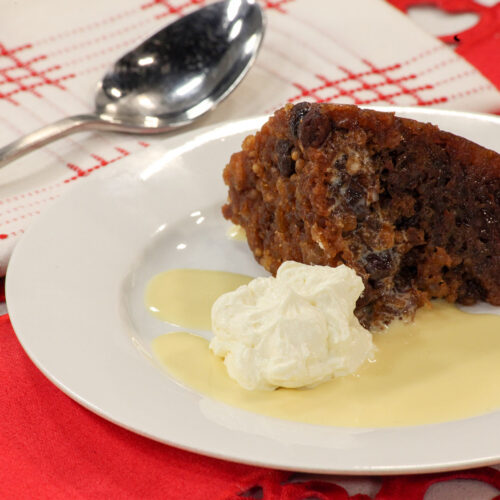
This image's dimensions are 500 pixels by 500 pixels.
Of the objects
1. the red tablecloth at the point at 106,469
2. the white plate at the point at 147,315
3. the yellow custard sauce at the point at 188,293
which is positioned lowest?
the yellow custard sauce at the point at 188,293

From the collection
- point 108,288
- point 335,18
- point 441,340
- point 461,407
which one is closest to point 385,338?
point 441,340

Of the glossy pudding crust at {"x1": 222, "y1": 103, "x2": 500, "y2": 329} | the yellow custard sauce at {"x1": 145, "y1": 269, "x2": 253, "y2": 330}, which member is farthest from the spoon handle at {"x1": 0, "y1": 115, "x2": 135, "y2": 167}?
the glossy pudding crust at {"x1": 222, "y1": 103, "x2": 500, "y2": 329}

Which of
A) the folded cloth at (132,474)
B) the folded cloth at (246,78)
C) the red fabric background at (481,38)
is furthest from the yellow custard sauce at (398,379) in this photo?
the red fabric background at (481,38)

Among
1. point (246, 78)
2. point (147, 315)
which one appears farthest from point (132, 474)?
point (246, 78)

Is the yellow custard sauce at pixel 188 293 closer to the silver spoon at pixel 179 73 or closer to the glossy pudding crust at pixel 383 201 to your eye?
the glossy pudding crust at pixel 383 201

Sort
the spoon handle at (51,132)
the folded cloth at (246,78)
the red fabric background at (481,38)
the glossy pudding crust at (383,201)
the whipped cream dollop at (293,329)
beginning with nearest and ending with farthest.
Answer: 1. the whipped cream dollop at (293,329)
2. the glossy pudding crust at (383,201)
3. the spoon handle at (51,132)
4. the folded cloth at (246,78)
5. the red fabric background at (481,38)

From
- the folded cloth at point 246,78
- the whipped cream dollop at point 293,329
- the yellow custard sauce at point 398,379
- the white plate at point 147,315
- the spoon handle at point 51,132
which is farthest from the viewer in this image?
the folded cloth at point 246,78

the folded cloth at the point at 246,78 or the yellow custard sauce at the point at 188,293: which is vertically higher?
the folded cloth at the point at 246,78

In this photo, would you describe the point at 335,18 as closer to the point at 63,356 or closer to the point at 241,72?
the point at 241,72

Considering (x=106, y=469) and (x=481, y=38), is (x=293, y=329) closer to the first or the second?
(x=106, y=469)
